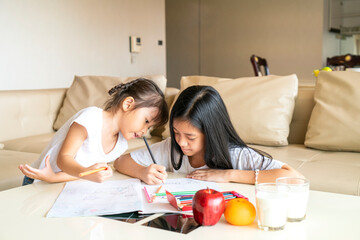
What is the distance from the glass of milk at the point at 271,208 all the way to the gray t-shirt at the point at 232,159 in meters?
0.49

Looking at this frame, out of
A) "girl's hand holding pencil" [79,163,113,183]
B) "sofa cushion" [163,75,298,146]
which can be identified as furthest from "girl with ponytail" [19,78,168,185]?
"sofa cushion" [163,75,298,146]

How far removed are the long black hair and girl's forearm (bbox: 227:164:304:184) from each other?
0.34 ft

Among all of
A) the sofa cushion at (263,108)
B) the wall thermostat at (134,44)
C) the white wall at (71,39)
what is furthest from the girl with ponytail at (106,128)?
the wall thermostat at (134,44)

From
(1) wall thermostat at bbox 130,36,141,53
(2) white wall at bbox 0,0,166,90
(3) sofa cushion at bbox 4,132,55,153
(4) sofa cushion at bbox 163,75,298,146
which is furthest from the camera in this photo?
(1) wall thermostat at bbox 130,36,141,53

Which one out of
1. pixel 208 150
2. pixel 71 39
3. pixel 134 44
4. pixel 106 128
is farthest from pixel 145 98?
pixel 134 44

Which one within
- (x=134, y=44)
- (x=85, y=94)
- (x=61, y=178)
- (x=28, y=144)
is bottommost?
(x=28, y=144)

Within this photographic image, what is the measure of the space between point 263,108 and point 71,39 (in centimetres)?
278

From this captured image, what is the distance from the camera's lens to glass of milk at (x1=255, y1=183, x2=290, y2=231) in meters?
0.88

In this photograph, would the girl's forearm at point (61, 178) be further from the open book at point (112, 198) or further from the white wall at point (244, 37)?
the white wall at point (244, 37)

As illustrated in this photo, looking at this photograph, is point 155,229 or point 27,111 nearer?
point 155,229

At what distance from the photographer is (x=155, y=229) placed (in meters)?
0.93

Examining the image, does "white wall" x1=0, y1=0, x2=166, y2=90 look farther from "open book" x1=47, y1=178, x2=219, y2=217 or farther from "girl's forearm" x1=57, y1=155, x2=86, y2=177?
"open book" x1=47, y1=178, x2=219, y2=217

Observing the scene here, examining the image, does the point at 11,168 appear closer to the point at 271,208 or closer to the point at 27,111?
the point at 27,111

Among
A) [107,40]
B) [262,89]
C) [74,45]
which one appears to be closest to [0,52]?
[74,45]
